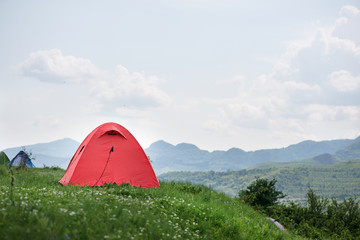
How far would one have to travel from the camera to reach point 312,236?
52.7ft

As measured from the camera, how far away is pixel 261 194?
22.1 metres

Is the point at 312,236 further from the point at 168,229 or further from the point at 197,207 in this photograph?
the point at 168,229

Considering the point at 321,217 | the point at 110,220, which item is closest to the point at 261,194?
the point at 321,217

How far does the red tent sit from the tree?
320 inches

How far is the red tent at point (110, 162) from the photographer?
15.7 m

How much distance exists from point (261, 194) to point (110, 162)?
11526 millimetres

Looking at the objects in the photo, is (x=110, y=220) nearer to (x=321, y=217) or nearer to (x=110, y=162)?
(x=110, y=162)

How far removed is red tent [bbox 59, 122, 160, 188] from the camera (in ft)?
51.4

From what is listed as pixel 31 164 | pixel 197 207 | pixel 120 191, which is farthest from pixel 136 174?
pixel 31 164

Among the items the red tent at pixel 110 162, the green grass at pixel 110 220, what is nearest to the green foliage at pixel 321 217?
the green grass at pixel 110 220

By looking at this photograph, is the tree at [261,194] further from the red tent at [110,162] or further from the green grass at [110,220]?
the green grass at [110,220]

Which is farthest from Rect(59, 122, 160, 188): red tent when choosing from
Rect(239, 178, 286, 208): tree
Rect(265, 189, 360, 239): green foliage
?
Rect(265, 189, 360, 239): green foliage

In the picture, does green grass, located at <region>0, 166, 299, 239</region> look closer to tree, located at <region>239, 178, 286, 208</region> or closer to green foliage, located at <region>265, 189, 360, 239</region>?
green foliage, located at <region>265, 189, 360, 239</region>

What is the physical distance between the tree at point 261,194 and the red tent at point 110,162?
813 centimetres
